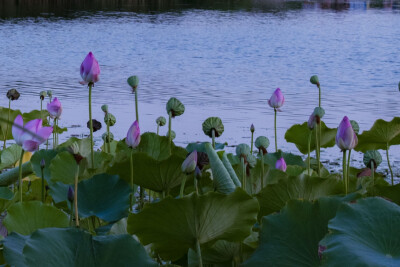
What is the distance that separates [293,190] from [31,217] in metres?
0.36

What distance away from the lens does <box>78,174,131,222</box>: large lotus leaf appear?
99 centimetres

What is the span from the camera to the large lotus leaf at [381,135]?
1401 mm

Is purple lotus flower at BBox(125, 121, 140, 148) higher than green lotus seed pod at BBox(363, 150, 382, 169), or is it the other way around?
purple lotus flower at BBox(125, 121, 140, 148)

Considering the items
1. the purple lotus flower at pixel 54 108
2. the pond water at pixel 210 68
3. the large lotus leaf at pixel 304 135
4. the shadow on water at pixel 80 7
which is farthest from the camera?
the shadow on water at pixel 80 7

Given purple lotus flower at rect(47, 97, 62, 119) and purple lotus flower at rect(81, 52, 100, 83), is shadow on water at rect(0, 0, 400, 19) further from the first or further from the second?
purple lotus flower at rect(81, 52, 100, 83)

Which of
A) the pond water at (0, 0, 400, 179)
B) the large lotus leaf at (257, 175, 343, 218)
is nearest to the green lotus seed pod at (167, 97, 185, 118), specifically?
the large lotus leaf at (257, 175, 343, 218)

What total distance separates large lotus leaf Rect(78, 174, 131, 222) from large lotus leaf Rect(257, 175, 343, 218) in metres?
0.21

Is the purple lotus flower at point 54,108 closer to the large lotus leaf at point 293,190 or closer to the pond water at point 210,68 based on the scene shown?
the large lotus leaf at point 293,190

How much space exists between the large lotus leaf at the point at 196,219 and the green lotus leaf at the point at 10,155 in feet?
3.41

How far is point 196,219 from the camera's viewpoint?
2.38 feet

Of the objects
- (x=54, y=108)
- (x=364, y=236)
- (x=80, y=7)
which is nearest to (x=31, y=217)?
(x=364, y=236)

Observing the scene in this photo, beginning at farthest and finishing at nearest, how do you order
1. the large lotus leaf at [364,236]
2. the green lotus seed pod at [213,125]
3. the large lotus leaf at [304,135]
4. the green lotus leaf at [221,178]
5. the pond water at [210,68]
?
the pond water at [210,68]
the large lotus leaf at [304,135]
the green lotus seed pod at [213,125]
the green lotus leaf at [221,178]
the large lotus leaf at [364,236]

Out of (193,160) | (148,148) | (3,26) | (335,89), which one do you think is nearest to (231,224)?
(193,160)

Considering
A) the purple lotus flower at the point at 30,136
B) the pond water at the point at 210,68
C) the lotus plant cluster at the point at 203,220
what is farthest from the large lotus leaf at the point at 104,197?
the pond water at the point at 210,68
